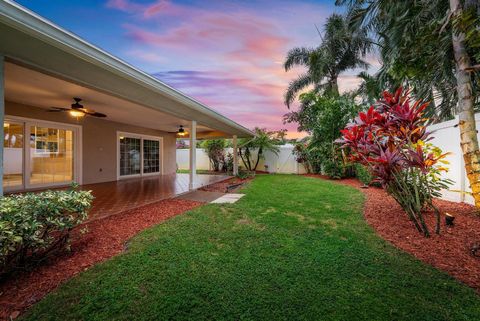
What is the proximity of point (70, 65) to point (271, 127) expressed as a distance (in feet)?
45.0

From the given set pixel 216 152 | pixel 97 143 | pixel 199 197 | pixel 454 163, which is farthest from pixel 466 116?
pixel 216 152

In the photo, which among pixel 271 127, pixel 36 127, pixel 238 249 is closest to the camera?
pixel 238 249

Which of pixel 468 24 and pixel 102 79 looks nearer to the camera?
pixel 468 24

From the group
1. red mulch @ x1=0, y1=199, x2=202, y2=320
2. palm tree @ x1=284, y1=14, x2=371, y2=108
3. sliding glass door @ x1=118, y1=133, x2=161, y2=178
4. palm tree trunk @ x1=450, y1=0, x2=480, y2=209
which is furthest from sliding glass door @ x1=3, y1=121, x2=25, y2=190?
palm tree @ x1=284, y1=14, x2=371, y2=108

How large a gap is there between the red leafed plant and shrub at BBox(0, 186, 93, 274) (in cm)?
458

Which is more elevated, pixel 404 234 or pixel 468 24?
pixel 468 24

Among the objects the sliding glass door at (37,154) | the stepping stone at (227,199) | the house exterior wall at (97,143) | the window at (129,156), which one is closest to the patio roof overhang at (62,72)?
the sliding glass door at (37,154)

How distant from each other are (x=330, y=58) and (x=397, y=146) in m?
11.7

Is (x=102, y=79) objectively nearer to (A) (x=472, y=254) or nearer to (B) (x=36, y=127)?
(B) (x=36, y=127)

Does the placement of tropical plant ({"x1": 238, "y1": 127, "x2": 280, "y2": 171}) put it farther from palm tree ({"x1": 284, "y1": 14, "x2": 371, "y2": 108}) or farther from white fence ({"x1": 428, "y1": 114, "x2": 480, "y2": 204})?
white fence ({"x1": 428, "y1": 114, "x2": 480, "y2": 204})

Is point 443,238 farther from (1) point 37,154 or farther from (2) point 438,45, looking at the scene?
(1) point 37,154

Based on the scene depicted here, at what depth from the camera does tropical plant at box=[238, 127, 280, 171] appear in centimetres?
1407

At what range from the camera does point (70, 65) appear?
3.16 meters

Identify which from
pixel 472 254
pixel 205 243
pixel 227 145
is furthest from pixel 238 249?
pixel 227 145
